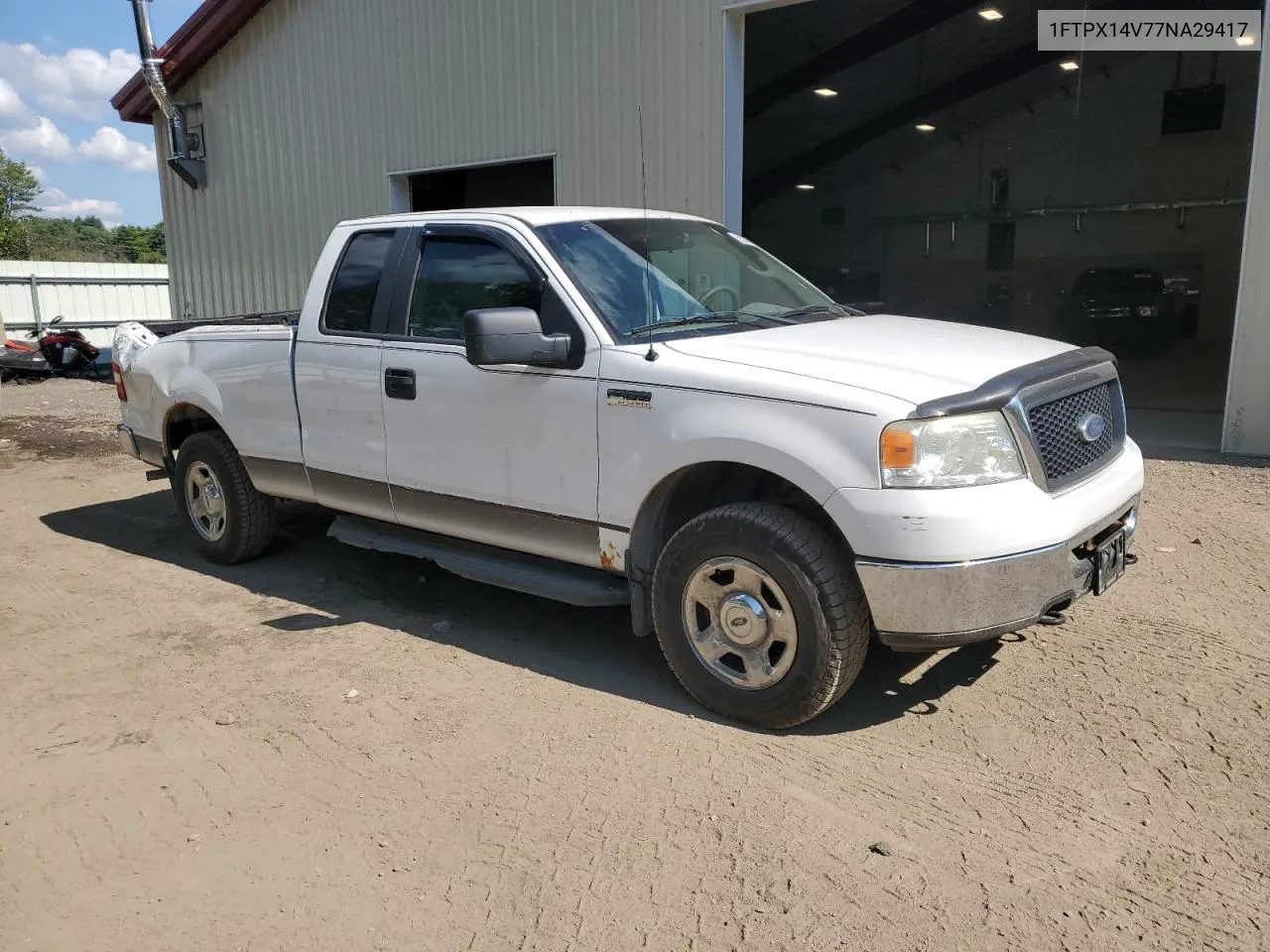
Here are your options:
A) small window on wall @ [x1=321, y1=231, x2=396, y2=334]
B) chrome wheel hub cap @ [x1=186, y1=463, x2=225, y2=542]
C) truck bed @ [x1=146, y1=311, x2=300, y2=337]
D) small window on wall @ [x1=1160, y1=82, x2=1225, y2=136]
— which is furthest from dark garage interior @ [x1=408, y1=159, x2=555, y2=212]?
small window on wall @ [x1=1160, y1=82, x2=1225, y2=136]

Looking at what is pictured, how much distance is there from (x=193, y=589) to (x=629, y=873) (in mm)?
3903

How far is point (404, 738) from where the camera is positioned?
12.6 feet

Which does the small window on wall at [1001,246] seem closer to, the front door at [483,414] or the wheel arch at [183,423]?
the wheel arch at [183,423]

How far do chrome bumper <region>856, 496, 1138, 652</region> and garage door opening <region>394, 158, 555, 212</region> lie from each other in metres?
10.4

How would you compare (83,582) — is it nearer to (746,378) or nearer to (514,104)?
(746,378)

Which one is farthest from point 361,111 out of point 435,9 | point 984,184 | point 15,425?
point 984,184

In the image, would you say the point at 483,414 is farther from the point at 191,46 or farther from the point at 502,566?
the point at 191,46

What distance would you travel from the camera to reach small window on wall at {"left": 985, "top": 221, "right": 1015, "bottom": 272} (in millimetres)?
21078

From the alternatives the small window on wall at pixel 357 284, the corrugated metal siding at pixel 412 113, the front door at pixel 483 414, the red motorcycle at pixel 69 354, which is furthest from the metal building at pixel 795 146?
the front door at pixel 483 414

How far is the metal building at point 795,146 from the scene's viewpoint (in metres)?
9.87

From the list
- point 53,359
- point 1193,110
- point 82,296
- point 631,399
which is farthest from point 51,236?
point 631,399

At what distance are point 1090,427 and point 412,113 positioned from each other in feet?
35.2

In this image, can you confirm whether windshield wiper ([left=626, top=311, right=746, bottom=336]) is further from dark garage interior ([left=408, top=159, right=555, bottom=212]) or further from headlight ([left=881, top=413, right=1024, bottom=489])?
dark garage interior ([left=408, top=159, right=555, bottom=212])

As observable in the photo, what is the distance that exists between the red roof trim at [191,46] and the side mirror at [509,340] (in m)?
12.4
